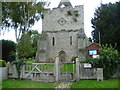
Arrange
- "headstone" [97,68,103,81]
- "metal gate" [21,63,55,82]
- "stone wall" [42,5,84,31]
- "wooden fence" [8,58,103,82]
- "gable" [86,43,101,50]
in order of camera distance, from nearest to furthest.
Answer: "headstone" [97,68,103,81]
"wooden fence" [8,58,103,82]
"metal gate" [21,63,55,82]
"gable" [86,43,101,50]
"stone wall" [42,5,84,31]

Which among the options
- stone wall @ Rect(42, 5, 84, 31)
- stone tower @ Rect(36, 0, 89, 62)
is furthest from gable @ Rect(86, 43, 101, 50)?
stone wall @ Rect(42, 5, 84, 31)

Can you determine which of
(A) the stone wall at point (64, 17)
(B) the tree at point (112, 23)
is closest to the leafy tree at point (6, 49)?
(A) the stone wall at point (64, 17)

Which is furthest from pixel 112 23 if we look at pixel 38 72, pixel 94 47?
pixel 38 72

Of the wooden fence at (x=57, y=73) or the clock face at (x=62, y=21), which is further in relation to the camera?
the clock face at (x=62, y=21)

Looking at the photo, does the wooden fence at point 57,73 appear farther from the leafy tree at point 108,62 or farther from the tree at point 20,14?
the tree at point 20,14

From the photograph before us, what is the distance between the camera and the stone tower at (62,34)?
24.6 m

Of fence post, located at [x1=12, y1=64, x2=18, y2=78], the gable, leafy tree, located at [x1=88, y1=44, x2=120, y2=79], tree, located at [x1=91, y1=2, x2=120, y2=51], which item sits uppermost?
tree, located at [x1=91, y1=2, x2=120, y2=51]

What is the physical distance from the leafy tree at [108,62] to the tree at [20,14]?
10078 millimetres

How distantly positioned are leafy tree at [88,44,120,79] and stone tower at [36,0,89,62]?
13.7m

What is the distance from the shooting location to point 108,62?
991 centimetres

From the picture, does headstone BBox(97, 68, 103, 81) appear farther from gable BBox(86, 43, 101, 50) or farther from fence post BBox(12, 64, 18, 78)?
gable BBox(86, 43, 101, 50)

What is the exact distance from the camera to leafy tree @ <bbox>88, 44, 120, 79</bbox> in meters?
9.94

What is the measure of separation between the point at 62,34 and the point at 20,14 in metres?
10.3

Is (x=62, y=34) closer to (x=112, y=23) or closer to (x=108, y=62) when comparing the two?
(x=112, y=23)
